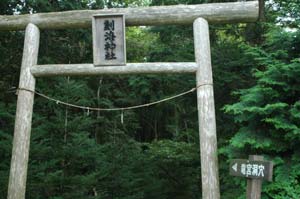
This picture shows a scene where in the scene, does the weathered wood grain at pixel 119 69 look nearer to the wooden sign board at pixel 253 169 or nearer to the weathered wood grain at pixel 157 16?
the weathered wood grain at pixel 157 16

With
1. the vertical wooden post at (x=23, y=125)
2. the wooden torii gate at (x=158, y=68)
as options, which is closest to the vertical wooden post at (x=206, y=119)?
the wooden torii gate at (x=158, y=68)

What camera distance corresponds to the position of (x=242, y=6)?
482 centimetres

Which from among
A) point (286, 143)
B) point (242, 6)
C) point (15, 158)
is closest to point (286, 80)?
point (286, 143)

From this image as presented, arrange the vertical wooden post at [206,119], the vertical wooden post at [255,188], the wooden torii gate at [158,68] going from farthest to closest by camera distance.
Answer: the wooden torii gate at [158,68] → the vertical wooden post at [206,119] → the vertical wooden post at [255,188]

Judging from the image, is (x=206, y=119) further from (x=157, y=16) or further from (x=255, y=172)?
(x=157, y=16)

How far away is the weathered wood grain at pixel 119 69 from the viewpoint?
482cm

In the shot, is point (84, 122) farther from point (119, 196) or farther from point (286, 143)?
point (286, 143)

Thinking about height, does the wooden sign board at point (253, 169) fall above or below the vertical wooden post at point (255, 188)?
above

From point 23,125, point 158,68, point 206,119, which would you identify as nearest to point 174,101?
point 158,68

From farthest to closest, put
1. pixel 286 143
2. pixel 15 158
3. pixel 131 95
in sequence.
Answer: pixel 131 95
pixel 15 158
pixel 286 143

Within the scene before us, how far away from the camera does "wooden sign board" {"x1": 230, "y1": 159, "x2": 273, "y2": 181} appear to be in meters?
3.44

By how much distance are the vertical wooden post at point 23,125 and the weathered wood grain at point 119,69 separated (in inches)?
6.1

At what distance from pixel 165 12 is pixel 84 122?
270 centimetres

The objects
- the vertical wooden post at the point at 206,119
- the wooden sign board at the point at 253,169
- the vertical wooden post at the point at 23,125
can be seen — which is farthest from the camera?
the vertical wooden post at the point at 23,125
